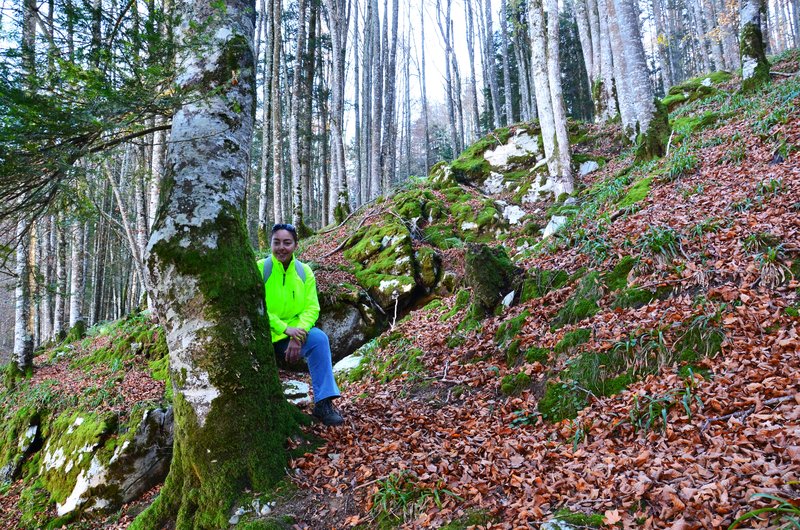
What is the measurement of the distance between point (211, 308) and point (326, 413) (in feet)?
5.08

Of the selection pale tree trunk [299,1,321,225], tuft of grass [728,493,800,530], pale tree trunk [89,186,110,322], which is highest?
pale tree trunk [299,1,321,225]

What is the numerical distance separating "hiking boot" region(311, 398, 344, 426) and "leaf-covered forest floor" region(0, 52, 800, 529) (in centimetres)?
11

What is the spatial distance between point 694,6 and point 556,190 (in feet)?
85.2

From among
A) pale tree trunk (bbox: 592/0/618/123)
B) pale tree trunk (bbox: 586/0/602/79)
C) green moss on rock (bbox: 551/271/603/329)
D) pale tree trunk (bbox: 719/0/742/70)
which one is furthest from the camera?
pale tree trunk (bbox: 719/0/742/70)

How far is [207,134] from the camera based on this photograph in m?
3.12

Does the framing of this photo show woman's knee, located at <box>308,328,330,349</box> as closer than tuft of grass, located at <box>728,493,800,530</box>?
No

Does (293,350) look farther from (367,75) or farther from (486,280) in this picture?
(367,75)

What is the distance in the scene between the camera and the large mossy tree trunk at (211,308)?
290cm

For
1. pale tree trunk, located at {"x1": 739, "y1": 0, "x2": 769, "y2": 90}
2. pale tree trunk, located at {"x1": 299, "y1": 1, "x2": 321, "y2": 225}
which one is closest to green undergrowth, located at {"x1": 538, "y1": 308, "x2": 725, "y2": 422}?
pale tree trunk, located at {"x1": 739, "y1": 0, "x2": 769, "y2": 90}

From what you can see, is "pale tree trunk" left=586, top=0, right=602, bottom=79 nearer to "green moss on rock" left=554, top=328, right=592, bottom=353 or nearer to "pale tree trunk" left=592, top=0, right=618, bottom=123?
"pale tree trunk" left=592, top=0, right=618, bottom=123

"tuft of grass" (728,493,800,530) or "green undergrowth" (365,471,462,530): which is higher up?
"tuft of grass" (728,493,800,530)

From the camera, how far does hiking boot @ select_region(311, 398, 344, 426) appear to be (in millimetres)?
3795

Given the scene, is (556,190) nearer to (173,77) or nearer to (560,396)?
(560,396)

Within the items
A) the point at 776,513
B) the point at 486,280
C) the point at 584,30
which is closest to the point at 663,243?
the point at 486,280
